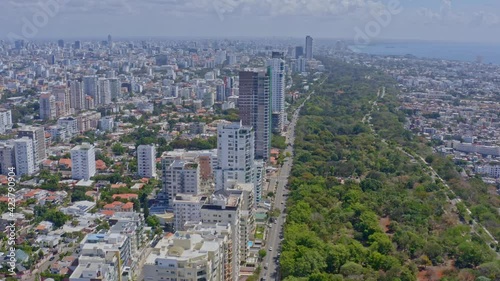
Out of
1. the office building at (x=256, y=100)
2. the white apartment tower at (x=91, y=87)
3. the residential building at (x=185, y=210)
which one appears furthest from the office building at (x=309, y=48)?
the residential building at (x=185, y=210)

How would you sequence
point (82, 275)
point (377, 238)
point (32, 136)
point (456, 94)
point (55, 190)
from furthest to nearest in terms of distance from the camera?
point (456, 94) < point (32, 136) < point (55, 190) < point (377, 238) < point (82, 275)

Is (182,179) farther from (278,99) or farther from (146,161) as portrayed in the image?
(278,99)

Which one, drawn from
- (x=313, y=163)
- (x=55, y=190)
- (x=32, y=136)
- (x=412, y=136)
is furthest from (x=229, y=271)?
(x=412, y=136)

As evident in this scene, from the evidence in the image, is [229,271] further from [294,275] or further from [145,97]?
[145,97]

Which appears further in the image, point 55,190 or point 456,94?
point 456,94

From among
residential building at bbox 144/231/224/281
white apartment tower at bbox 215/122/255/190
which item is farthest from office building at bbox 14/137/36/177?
residential building at bbox 144/231/224/281

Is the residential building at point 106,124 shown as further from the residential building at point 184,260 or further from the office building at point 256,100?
the residential building at point 184,260

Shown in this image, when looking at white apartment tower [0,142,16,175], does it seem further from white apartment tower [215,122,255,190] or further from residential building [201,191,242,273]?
residential building [201,191,242,273]
